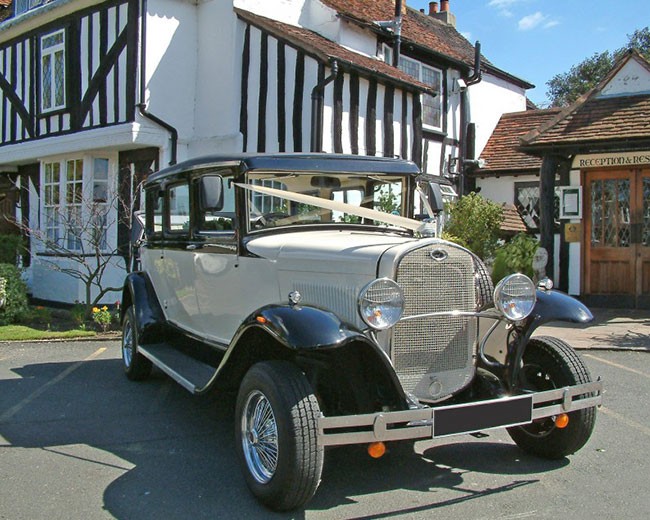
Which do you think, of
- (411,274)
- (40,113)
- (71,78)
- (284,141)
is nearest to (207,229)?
(411,274)

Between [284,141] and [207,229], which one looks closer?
[207,229]

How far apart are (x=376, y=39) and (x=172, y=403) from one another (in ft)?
32.4

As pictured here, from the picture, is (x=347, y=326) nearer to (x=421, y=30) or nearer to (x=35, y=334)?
(x=35, y=334)

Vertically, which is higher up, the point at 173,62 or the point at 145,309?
the point at 173,62

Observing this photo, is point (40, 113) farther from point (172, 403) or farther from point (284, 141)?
point (172, 403)

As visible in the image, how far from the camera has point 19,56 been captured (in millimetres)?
13125

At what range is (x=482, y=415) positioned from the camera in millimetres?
3414

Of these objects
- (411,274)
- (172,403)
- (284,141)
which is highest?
(284,141)

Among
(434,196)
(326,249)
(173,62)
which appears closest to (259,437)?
(326,249)

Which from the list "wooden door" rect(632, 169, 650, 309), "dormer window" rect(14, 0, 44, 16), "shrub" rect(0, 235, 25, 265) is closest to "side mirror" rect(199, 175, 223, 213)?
"wooden door" rect(632, 169, 650, 309)

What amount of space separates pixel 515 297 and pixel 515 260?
7.40 metres

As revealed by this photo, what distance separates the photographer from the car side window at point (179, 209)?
5.42m

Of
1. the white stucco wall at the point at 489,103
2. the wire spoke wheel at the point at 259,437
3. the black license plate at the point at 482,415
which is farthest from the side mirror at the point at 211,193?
the white stucco wall at the point at 489,103

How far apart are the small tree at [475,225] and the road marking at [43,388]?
6485mm
